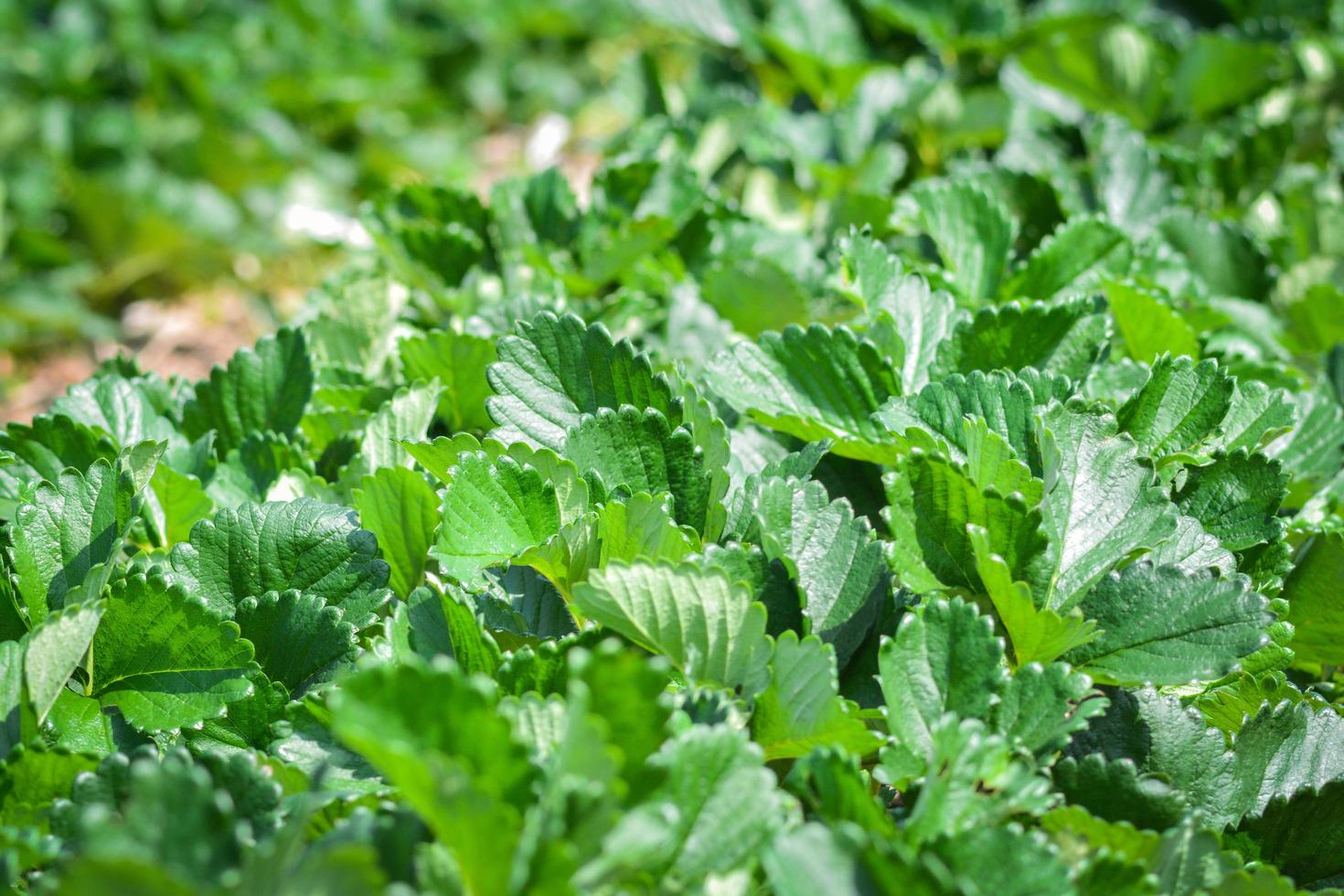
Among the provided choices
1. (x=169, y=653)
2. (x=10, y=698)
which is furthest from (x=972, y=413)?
(x=10, y=698)

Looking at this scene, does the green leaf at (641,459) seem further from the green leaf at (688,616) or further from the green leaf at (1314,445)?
the green leaf at (1314,445)

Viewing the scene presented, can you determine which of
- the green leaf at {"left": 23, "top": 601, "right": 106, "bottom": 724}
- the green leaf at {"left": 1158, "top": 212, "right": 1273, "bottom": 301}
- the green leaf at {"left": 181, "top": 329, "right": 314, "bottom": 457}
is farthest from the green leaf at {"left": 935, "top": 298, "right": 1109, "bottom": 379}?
the green leaf at {"left": 23, "top": 601, "right": 106, "bottom": 724}

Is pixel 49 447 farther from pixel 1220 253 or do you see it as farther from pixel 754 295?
pixel 1220 253

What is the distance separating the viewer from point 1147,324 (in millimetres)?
1433

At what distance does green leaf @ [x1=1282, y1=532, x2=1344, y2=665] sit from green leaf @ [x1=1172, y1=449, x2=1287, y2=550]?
0.26ft

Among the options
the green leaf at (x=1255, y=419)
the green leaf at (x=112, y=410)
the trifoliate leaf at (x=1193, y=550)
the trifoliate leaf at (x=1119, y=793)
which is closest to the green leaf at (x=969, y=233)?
the green leaf at (x=1255, y=419)

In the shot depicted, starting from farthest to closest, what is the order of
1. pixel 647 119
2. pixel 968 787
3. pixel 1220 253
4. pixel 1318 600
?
pixel 647 119, pixel 1220 253, pixel 1318 600, pixel 968 787

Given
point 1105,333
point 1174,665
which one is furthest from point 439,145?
Result: point 1174,665

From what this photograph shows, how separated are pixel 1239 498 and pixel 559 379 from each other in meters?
0.66

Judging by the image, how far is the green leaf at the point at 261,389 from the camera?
1.44 metres

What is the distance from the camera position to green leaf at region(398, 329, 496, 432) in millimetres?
1404

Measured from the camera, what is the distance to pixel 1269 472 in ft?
3.87

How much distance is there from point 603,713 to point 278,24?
415cm

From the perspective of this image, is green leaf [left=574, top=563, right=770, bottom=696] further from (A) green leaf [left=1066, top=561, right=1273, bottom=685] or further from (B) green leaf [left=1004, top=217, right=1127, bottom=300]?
(B) green leaf [left=1004, top=217, right=1127, bottom=300]
